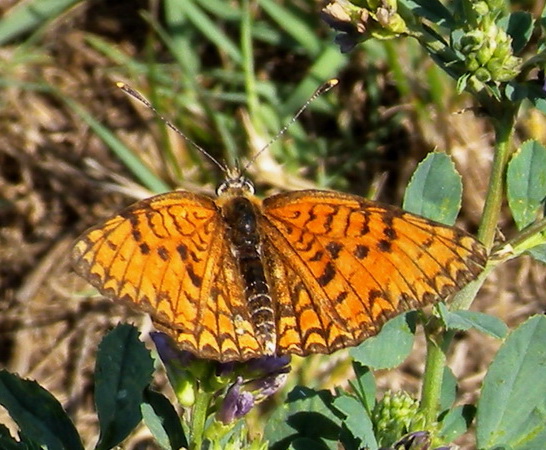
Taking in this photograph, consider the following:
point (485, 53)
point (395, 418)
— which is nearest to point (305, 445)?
point (395, 418)

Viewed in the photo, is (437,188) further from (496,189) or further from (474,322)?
(474,322)

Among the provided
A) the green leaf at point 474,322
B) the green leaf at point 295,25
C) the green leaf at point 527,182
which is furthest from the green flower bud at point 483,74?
the green leaf at point 295,25

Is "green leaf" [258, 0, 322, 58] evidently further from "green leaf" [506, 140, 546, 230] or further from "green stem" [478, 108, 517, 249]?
"green stem" [478, 108, 517, 249]

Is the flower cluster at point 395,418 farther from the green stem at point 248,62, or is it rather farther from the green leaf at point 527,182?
the green stem at point 248,62

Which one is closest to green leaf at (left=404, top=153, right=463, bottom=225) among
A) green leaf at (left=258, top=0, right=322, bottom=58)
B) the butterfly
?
the butterfly

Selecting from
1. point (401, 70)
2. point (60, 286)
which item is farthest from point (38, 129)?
point (401, 70)

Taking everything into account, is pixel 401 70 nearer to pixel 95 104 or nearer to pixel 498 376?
pixel 95 104
